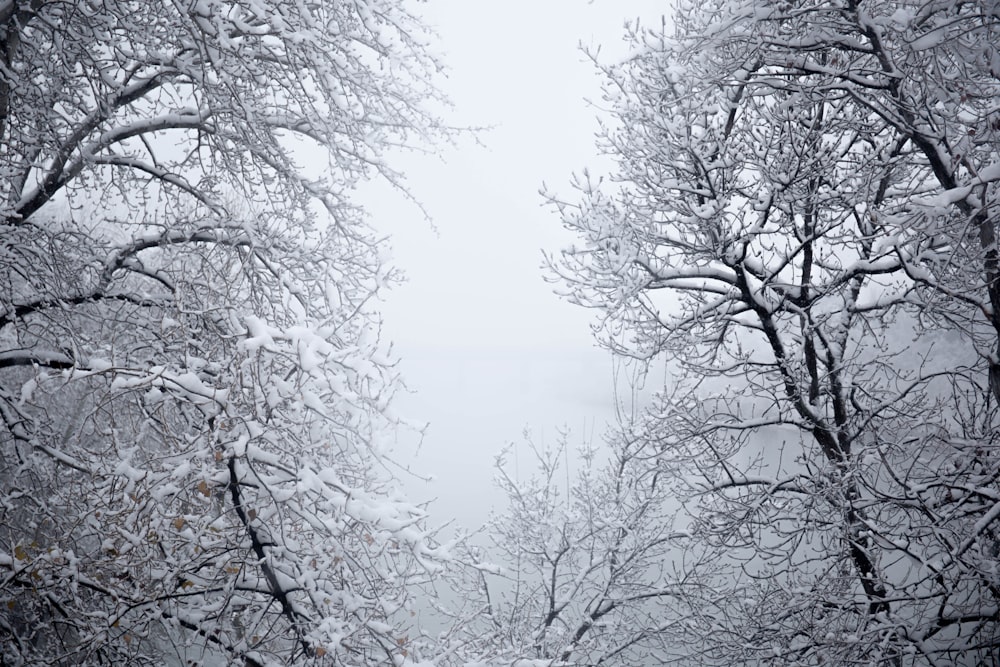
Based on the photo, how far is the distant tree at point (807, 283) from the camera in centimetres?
358

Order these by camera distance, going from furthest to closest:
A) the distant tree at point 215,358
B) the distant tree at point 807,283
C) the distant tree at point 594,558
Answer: the distant tree at point 594,558, the distant tree at point 807,283, the distant tree at point 215,358

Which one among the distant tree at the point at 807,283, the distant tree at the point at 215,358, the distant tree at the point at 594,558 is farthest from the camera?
the distant tree at the point at 594,558

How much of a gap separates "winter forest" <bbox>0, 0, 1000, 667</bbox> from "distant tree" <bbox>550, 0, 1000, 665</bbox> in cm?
4

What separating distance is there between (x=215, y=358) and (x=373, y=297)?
0.97 metres

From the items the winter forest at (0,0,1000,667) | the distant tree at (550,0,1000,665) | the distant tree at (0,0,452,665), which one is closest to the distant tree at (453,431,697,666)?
the winter forest at (0,0,1000,667)

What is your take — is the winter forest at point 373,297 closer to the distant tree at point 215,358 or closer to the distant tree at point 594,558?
the distant tree at point 215,358

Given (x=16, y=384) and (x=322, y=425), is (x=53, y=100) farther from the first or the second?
(x=16, y=384)

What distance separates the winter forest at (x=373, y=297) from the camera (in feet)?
8.48

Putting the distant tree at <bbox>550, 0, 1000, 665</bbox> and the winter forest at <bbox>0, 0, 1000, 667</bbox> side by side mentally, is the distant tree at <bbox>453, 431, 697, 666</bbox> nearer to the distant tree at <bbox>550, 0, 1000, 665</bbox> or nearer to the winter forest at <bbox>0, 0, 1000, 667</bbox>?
the winter forest at <bbox>0, 0, 1000, 667</bbox>

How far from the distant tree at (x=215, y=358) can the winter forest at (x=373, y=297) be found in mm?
29

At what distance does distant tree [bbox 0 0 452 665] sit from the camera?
2.49 meters

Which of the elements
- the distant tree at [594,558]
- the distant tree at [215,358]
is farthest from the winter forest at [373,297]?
the distant tree at [594,558]

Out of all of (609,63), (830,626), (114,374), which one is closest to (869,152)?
(609,63)

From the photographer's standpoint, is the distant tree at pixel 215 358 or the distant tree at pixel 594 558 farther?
the distant tree at pixel 594 558
